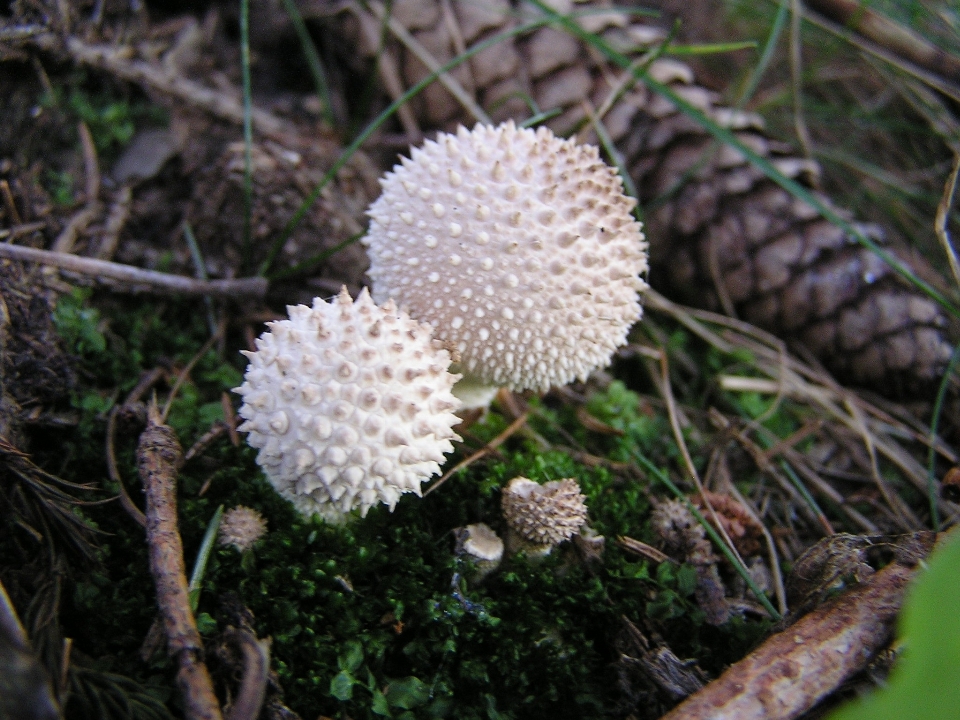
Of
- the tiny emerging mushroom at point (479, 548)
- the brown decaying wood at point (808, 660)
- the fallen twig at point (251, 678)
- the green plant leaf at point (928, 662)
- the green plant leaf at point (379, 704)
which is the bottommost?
the green plant leaf at point (379, 704)

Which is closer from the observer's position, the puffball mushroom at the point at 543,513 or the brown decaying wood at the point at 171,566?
the brown decaying wood at the point at 171,566

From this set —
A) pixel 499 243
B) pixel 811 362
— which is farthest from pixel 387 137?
pixel 811 362

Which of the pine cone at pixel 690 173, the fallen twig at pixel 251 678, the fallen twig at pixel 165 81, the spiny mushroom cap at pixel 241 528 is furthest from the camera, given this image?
the pine cone at pixel 690 173

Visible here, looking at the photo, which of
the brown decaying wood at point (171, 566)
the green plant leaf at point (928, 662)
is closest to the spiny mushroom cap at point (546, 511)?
the brown decaying wood at point (171, 566)

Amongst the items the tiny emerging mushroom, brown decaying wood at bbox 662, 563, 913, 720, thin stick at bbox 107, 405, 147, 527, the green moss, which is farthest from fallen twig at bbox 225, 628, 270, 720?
brown decaying wood at bbox 662, 563, 913, 720

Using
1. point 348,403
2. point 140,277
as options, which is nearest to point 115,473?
point 140,277

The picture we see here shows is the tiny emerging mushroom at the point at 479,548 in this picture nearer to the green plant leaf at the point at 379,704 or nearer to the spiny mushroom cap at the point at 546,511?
the spiny mushroom cap at the point at 546,511

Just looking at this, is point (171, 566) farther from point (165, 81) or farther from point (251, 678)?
point (165, 81)
